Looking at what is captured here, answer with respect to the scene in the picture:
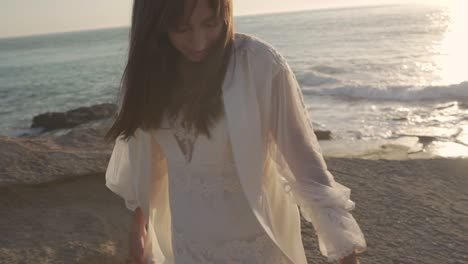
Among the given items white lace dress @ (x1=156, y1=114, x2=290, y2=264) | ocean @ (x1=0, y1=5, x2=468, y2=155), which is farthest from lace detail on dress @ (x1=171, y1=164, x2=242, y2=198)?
ocean @ (x1=0, y1=5, x2=468, y2=155)

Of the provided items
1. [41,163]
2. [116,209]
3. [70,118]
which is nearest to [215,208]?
[116,209]

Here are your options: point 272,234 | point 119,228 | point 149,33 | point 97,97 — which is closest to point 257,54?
point 149,33

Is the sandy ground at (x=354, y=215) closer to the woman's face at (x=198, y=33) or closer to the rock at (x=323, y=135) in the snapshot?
the woman's face at (x=198, y=33)

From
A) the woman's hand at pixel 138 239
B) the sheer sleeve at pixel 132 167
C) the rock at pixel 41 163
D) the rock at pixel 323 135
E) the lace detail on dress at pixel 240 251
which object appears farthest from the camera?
the rock at pixel 323 135

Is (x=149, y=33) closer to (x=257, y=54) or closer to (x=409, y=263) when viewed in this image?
(x=257, y=54)

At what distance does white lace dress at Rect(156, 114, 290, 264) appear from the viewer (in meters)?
1.45

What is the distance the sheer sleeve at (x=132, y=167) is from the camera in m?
1.69

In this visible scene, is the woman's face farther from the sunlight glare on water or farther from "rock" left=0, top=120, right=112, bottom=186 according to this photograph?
the sunlight glare on water

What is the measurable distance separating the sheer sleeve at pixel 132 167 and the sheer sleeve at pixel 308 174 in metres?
0.49

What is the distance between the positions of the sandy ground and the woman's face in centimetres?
179

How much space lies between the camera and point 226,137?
4.71 ft

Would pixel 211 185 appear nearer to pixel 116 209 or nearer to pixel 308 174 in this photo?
pixel 308 174

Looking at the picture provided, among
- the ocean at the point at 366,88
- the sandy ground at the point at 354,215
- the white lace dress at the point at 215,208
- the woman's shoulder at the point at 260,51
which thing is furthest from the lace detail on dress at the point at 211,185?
the sandy ground at the point at 354,215

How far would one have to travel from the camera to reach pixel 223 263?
1454mm
